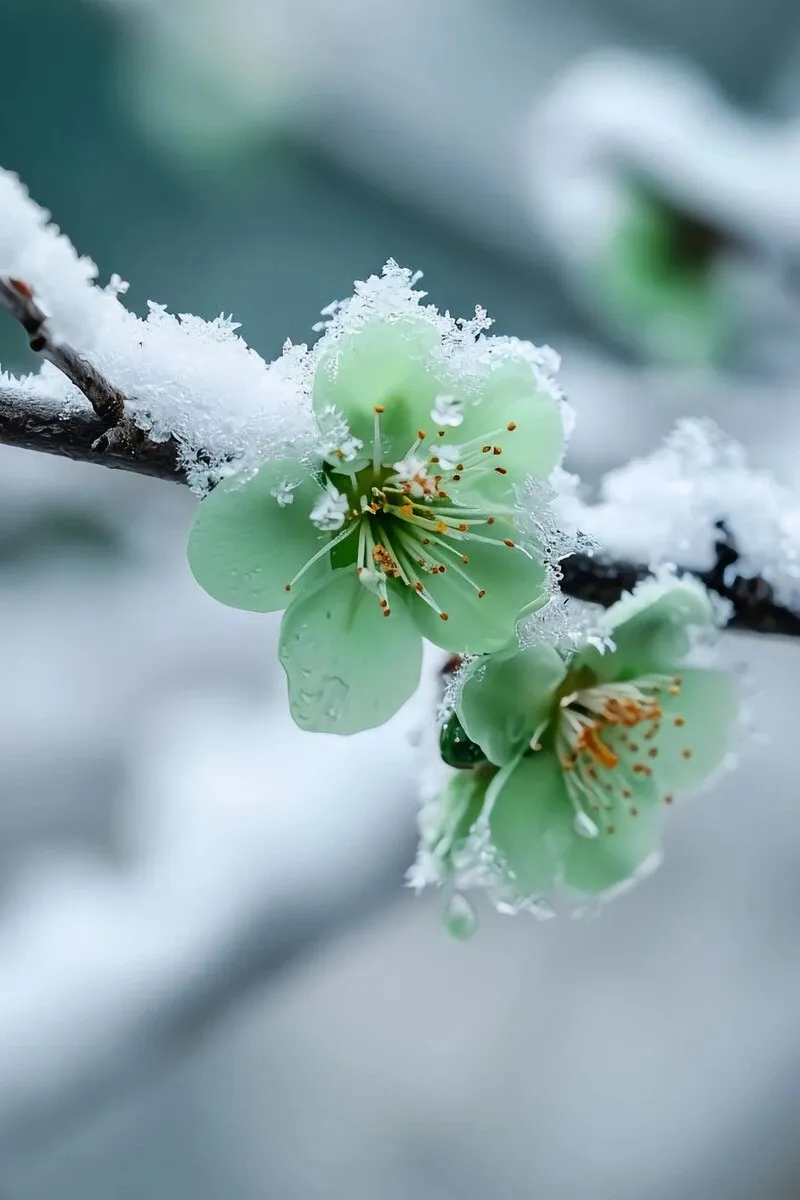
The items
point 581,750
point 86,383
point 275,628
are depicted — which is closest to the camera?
point 86,383

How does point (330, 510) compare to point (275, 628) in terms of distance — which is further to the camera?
point (275, 628)

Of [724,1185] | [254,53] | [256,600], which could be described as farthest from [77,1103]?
[254,53]

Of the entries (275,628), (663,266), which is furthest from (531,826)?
(275,628)

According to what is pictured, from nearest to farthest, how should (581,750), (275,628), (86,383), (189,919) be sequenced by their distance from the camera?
(86,383) → (581,750) → (189,919) → (275,628)

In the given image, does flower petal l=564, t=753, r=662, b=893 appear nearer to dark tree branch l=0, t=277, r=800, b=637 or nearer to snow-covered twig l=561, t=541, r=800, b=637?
snow-covered twig l=561, t=541, r=800, b=637

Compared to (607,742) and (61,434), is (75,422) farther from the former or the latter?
(607,742)

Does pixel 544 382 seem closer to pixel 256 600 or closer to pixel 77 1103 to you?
pixel 256 600

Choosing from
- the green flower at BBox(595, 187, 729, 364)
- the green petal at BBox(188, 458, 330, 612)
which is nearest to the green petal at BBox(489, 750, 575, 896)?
the green petal at BBox(188, 458, 330, 612)
